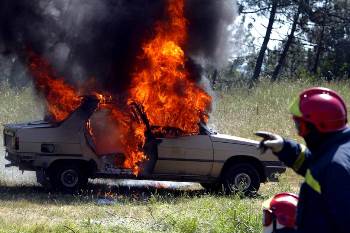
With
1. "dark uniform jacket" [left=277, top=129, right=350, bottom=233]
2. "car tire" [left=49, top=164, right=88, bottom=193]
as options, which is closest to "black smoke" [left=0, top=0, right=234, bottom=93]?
"car tire" [left=49, top=164, right=88, bottom=193]

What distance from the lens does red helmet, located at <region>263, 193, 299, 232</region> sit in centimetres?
396

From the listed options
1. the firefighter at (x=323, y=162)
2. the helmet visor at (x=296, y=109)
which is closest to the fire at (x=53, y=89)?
the helmet visor at (x=296, y=109)

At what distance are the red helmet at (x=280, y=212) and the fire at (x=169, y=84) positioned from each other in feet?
23.1

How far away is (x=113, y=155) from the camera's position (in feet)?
35.3

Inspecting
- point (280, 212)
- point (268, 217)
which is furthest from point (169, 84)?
point (280, 212)

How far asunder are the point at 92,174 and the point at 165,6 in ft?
13.4

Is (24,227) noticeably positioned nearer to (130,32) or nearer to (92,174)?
(92,174)

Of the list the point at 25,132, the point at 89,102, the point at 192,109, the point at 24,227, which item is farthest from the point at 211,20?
the point at 24,227

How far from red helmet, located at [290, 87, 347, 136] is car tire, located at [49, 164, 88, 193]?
Result: 25.4ft

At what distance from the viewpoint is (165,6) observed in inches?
506

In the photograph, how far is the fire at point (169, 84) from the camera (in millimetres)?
11258

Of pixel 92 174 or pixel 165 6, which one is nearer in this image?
pixel 92 174

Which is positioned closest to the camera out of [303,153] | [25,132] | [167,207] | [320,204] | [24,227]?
[320,204]

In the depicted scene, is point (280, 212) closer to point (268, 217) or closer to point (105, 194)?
point (268, 217)
